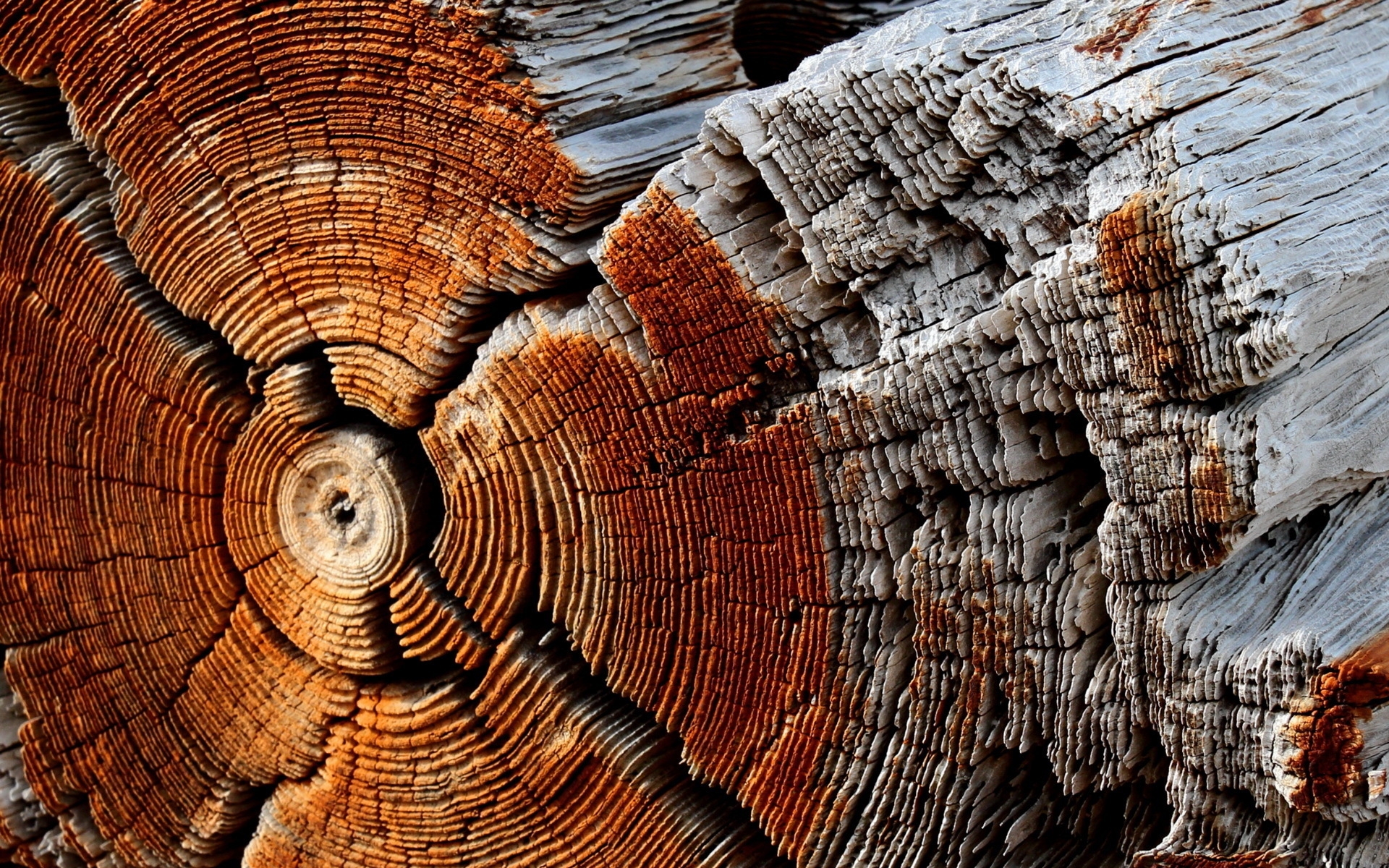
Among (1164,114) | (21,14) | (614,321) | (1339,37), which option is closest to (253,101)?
(21,14)

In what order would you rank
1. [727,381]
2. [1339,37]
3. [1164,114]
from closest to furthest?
[1164,114]
[1339,37]
[727,381]

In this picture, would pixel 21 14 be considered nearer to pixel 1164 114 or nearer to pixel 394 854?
pixel 394 854

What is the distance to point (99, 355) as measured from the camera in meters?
2.22

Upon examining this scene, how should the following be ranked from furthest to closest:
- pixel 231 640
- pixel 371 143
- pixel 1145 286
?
pixel 231 640, pixel 371 143, pixel 1145 286

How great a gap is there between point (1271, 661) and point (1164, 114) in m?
0.61

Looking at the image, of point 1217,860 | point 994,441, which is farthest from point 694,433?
point 1217,860

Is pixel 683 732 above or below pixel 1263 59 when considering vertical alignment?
below

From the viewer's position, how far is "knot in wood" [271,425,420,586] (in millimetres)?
1983

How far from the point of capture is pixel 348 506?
202 centimetres

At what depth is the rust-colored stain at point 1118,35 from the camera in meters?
1.44

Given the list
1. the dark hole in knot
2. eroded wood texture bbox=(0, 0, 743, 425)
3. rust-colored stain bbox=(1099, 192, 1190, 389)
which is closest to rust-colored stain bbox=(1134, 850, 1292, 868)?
rust-colored stain bbox=(1099, 192, 1190, 389)

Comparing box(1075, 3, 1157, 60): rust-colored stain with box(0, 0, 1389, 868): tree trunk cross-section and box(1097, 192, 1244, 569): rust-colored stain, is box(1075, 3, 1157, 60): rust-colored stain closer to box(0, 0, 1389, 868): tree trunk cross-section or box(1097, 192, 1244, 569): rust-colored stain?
box(0, 0, 1389, 868): tree trunk cross-section

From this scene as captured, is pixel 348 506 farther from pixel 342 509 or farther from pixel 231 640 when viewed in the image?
pixel 231 640

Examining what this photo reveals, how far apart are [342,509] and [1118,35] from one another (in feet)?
4.27
